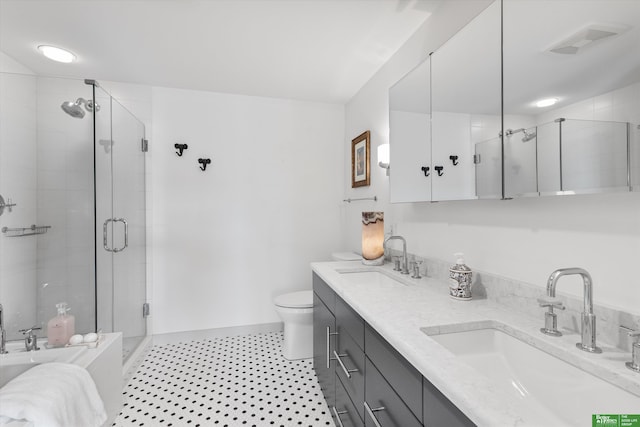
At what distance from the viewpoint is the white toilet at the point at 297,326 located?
2330mm

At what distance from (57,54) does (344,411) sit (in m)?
2.92

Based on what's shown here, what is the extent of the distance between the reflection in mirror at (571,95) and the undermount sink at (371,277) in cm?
76

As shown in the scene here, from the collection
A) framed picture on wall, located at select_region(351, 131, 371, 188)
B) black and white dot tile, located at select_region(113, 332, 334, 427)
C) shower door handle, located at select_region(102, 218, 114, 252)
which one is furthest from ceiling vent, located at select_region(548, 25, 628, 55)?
shower door handle, located at select_region(102, 218, 114, 252)

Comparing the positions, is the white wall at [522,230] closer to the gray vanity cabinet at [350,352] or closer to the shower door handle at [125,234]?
the gray vanity cabinet at [350,352]

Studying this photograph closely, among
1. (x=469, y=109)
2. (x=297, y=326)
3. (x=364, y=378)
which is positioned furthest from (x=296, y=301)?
(x=469, y=109)

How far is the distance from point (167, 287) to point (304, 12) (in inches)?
96.3

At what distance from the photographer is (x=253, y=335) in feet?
9.49

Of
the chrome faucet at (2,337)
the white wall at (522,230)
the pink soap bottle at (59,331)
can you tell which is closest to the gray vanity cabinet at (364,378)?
the white wall at (522,230)

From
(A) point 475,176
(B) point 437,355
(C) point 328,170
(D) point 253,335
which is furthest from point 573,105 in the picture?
(D) point 253,335

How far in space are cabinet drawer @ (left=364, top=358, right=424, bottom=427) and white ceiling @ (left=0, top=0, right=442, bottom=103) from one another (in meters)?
1.80

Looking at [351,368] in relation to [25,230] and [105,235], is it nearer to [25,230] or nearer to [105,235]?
[105,235]

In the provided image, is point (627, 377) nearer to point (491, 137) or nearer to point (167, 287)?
point (491, 137)

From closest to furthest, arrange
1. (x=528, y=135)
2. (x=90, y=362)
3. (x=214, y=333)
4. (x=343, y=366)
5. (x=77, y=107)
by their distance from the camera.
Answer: (x=528, y=135) < (x=343, y=366) < (x=90, y=362) < (x=77, y=107) < (x=214, y=333)

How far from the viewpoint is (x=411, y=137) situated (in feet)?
5.69
